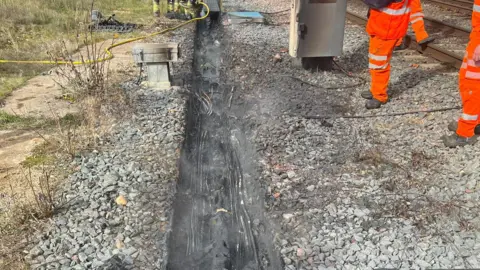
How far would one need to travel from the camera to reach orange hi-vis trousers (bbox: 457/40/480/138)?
3.72 meters

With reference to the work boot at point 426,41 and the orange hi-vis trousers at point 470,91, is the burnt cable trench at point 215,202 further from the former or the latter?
the work boot at point 426,41

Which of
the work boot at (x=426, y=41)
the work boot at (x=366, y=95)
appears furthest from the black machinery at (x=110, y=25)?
the work boot at (x=426, y=41)

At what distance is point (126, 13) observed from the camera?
11.8 meters

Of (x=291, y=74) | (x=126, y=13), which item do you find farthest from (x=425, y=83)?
(x=126, y=13)

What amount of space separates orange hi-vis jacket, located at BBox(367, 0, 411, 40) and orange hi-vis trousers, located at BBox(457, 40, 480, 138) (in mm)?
912

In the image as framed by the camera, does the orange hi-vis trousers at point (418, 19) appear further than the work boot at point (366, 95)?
Yes

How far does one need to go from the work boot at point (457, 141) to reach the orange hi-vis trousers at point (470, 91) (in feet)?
0.12

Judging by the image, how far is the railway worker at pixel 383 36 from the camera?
14.7 ft

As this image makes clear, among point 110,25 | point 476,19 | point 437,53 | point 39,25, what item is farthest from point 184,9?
point 476,19

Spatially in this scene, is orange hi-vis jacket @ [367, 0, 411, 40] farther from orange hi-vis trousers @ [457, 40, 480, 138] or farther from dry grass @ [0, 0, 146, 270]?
dry grass @ [0, 0, 146, 270]

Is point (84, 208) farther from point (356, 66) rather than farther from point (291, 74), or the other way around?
point (356, 66)

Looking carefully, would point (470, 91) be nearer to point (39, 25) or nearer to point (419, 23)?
point (419, 23)

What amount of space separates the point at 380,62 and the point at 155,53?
3087 mm

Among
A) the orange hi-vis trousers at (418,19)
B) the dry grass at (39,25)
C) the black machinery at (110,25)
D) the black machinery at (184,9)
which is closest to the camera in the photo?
the orange hi-vis trousers at (418,19)
